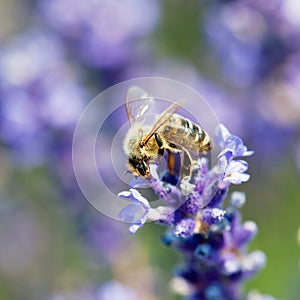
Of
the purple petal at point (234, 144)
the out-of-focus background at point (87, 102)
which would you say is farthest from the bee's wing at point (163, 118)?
the out-of-focus background at point (87, 102)

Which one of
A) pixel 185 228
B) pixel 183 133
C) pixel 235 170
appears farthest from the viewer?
pixel 183 133

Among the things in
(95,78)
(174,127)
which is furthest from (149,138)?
(95,78)

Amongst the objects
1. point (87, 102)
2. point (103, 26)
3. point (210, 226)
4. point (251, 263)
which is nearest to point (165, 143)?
point (210, 226)

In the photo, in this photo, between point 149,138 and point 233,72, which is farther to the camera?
point 233,72

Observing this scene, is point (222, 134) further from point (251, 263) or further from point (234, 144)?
point (251, 263)

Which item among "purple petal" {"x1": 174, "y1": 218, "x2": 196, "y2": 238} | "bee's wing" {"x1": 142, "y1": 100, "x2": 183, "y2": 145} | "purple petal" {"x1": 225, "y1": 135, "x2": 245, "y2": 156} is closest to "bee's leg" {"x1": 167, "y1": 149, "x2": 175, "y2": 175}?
"bee's wing" {"x1": 142, "y1": 100, "x2": 183, "y2": 145}

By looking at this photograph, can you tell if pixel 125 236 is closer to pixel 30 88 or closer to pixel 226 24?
pixel 30 88

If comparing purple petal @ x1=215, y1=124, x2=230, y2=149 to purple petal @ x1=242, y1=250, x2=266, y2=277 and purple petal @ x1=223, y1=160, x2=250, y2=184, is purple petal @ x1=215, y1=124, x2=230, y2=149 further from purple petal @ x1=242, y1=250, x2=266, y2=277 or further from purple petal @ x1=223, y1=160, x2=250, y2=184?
purple petal @ x1=242, y1=250, x2=266, y2=277
